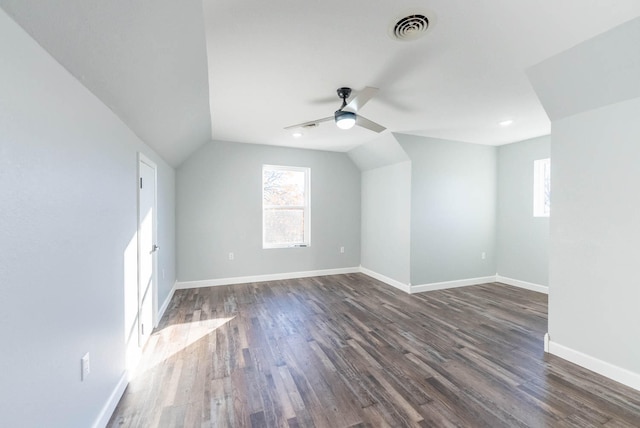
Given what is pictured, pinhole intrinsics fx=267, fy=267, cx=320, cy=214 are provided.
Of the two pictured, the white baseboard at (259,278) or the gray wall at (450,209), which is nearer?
the gray wall at (450,209)

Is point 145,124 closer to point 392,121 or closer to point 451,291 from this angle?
point 392,121

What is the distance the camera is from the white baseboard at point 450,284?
14.1 ft

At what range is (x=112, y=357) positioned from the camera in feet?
5.79

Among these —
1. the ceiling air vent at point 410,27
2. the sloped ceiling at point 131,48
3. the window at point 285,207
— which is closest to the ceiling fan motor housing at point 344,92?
the ceiling air vent at point 410,27

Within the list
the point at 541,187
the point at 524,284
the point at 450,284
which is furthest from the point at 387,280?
the point at 541,187

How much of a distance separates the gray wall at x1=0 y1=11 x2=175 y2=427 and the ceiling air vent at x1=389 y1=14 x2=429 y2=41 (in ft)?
5.69

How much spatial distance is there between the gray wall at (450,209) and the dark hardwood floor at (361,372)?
0.97 m

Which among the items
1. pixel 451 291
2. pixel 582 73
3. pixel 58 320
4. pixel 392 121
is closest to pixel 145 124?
pixel 58 320

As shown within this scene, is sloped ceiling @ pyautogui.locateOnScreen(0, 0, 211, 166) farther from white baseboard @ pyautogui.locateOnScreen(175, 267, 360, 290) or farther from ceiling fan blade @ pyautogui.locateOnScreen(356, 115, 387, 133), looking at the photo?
white baseboard @ pyautogui.locateOnScreen(175, 267, 360, 290)

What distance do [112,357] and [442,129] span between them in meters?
4.30

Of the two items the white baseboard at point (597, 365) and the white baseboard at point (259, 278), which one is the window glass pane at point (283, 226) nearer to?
the white baseboard at point (259, 278)

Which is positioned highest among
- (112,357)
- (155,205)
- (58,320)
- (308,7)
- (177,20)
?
(308,7)

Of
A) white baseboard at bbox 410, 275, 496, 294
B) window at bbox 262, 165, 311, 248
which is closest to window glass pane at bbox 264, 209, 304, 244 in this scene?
window at bbox 262, 165, 311, 248

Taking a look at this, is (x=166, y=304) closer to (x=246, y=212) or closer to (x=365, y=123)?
(x=246, y=212)
